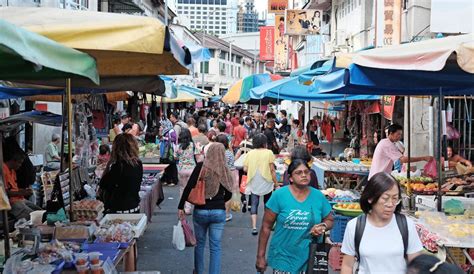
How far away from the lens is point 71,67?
13.1 feet

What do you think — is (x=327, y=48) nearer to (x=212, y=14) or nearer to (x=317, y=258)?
(x=317, y=258)

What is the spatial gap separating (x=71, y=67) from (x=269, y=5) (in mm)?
41962

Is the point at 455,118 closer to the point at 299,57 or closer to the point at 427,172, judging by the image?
the point at 427,172

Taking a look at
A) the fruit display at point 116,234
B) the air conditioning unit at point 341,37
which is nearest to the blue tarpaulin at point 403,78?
the fruit display at point 116,234

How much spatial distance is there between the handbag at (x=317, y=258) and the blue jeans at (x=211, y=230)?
6.88 feet

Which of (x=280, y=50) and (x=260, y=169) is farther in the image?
(x=280, y=50)

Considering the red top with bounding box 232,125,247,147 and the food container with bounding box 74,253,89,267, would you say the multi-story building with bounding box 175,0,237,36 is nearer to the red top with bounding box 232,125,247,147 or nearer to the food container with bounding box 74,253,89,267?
the red top with bounding box 232,125,247,147

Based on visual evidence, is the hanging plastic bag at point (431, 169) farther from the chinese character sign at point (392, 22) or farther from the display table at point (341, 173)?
the chinese character sign at point (392, 22)

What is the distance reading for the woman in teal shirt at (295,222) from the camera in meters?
5.20

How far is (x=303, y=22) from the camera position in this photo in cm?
2920

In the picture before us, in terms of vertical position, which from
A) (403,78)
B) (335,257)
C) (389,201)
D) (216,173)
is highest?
(403,78)

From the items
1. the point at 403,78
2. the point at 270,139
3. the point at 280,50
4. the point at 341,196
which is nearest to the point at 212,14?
the point at 280,50

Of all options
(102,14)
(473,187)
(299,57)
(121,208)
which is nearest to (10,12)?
(102,14)

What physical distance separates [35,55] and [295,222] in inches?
106
